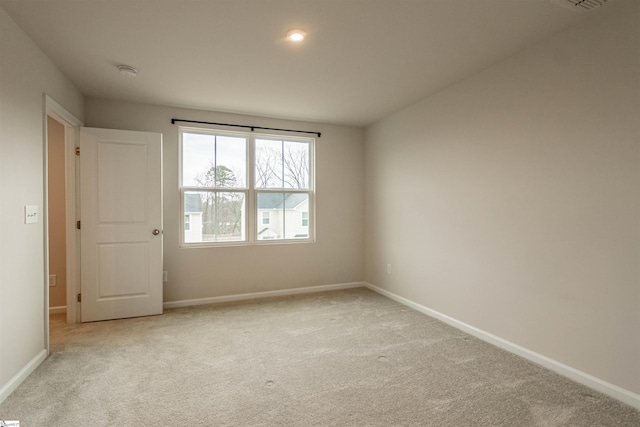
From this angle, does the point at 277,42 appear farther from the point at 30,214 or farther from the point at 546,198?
the point at 546,198

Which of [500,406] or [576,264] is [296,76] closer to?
[576,264]

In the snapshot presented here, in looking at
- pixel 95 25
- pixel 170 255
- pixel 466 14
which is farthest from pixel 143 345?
pixel 466 14

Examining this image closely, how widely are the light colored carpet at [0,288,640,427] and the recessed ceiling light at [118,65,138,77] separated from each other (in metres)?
2.43

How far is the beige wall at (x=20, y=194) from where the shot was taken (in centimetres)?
202

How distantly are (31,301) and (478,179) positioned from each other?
3805 mm

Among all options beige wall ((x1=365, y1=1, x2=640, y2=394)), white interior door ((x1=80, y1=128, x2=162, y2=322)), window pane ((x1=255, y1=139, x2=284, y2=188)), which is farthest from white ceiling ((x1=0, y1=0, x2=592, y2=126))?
window pane ((x1=255, y1=139, x2=284, y2=188))

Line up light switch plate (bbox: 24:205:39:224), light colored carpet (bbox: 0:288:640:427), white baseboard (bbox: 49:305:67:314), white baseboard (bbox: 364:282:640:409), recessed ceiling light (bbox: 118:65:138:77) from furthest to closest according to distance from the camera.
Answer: white baseboard (bbox: 49:305:67:314) < recessed ceiling light (bbox: 118:65:138:77) < light switch plate (bbox: 24:205:39:224) < white baseboard (bbox: 364:282:640:409) < light colored carpet (bbox: 0:288:640:427)

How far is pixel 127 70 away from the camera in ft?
9.32

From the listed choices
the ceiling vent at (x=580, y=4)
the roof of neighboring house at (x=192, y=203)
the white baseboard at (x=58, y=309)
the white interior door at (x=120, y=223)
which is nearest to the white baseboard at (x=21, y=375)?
the white interior door at (x=120, y=223)

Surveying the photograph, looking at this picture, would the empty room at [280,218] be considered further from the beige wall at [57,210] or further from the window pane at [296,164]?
the window pane at [296,164]

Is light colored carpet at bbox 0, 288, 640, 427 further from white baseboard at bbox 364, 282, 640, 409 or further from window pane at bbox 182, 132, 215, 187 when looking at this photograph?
window pane at bbox 182, 132, 215, 187

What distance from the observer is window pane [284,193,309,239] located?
457 centimetres

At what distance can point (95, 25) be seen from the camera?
2215 millimetres

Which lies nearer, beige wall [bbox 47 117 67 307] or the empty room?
the empty room
